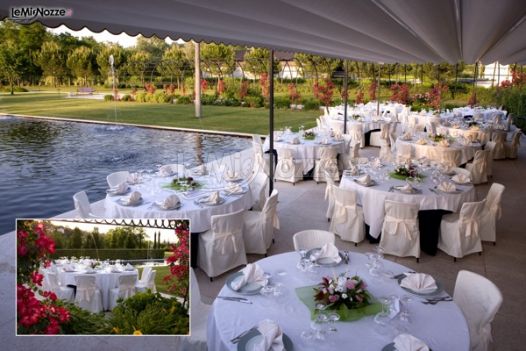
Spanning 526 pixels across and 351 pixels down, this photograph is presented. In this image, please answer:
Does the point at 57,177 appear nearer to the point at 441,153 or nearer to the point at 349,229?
the point at 349,229

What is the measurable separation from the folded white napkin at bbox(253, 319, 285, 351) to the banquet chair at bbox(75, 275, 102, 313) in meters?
1.84

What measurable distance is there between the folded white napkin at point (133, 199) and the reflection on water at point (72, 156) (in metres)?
4.12

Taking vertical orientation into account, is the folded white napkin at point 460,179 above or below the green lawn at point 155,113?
below

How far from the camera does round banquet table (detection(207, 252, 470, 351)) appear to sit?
2852 mm

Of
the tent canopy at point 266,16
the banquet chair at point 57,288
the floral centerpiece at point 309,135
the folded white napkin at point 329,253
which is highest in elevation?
the tent canopy at point 266,16

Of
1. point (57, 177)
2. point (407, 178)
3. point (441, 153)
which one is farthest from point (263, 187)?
point (57, 177)

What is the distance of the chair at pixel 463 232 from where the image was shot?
6.01m

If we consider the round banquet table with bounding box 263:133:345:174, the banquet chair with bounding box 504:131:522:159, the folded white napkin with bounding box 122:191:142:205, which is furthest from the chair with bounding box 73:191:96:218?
the banquet chair with bounding box 504:131:522:159

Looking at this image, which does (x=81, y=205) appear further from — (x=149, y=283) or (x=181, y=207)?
(x=149, y=283)

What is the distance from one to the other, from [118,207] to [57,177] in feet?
27.0

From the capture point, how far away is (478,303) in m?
3.65

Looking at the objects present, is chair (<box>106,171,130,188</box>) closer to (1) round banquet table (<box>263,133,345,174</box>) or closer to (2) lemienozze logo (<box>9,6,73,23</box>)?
(1) round banquet table (<box>263,133,345,174</box>)

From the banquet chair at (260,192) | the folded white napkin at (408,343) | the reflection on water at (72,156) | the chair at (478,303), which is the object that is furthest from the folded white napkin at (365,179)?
the reflection on water at (72,156)

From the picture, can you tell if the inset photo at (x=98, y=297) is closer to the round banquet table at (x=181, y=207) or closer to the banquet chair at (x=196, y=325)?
the banquet chair at (x=196, y=325)
